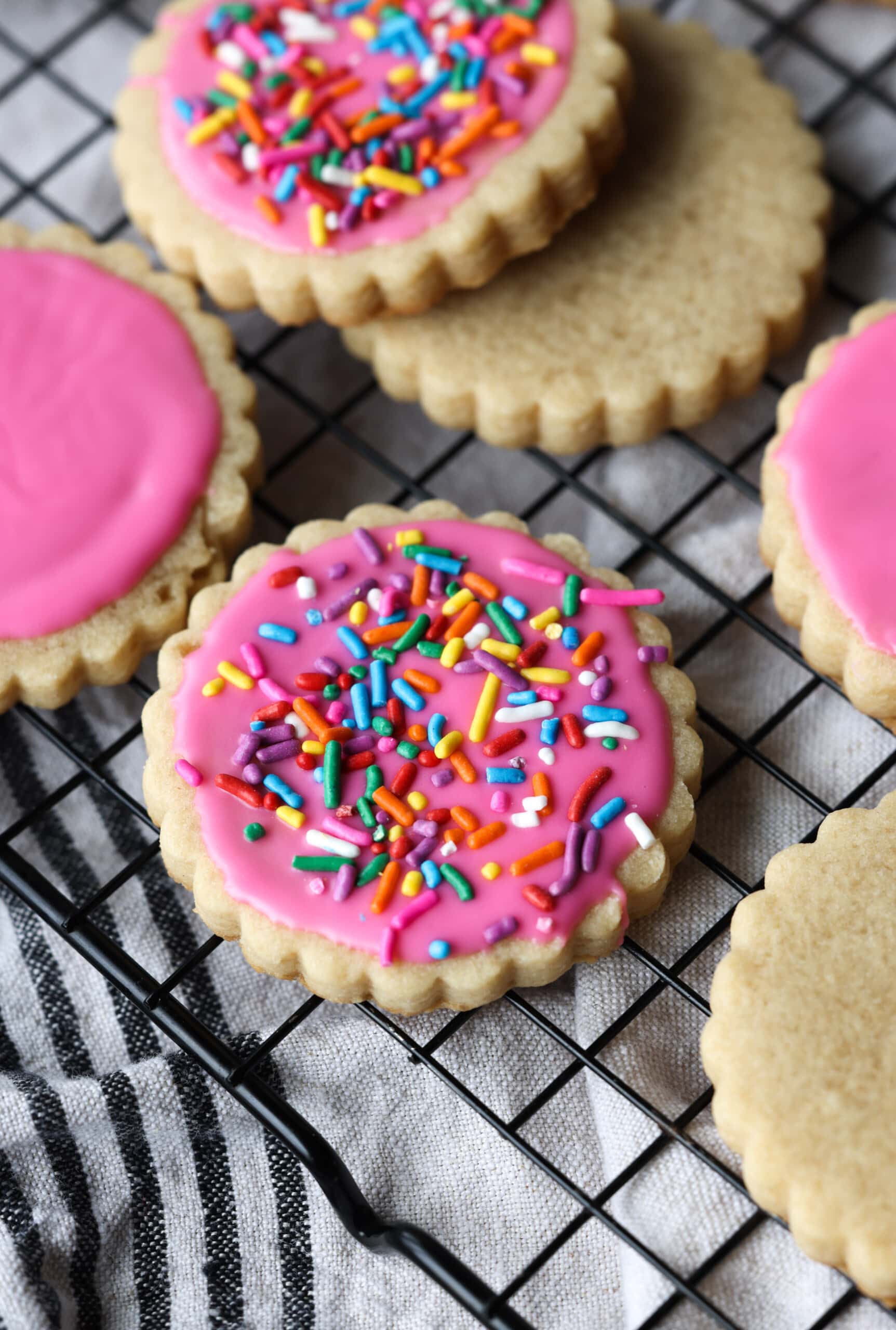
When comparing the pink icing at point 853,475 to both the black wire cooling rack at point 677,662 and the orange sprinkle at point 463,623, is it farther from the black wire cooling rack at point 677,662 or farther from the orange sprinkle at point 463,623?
the orange sprinkle at point 463,623

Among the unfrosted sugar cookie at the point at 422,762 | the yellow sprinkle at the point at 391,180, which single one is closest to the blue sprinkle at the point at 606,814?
the unfrosted sugar cookie at the point at 422,762

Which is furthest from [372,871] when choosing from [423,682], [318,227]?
[318,227]

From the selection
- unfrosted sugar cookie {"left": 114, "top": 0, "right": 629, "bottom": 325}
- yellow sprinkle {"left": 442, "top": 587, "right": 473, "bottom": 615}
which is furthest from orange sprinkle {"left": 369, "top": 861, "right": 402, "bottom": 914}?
unfrosted sugar cookie {"left": 114, "top": 0, "right": 629, "bottom": 325}

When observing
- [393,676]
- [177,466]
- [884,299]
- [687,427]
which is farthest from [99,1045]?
[884,299]

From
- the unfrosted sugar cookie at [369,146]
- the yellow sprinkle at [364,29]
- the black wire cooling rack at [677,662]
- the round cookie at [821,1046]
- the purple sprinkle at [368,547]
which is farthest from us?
the yellow sprinkle at [364,29]

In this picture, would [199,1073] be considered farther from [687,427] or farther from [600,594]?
[687,427]

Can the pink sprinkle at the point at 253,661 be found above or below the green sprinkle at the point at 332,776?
below

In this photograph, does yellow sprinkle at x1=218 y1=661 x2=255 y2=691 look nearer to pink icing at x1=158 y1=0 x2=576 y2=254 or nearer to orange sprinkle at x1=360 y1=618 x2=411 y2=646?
orange sprinkle at x1=360 y1=618 x2=411 y2=646
